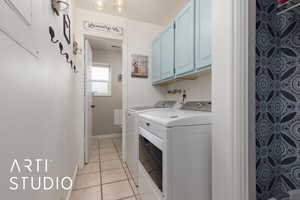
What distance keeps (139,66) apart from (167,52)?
73 cm

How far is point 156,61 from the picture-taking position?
2428mm

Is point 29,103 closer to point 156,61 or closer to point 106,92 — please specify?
point 156,61

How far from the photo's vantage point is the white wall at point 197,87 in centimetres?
Answer: 170

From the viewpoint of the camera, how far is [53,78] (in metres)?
1.03

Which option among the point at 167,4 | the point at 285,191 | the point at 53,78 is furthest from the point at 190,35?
the point at 285,191

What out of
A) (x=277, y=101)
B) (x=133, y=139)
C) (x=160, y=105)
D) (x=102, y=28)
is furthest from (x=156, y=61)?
(x=277, y=101)

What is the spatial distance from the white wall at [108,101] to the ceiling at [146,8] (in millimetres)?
1739

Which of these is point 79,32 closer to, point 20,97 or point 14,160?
point 20,97

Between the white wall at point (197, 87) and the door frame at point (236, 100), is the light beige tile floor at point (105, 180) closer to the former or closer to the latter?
the door frame at point (236, 100)

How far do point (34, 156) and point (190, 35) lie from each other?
1.67 m

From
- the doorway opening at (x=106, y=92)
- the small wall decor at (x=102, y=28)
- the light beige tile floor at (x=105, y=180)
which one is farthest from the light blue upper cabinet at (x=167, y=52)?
the doorway opening at (x=106, y=92)

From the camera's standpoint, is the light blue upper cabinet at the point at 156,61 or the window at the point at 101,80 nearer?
the light blue upper cabinet at the point at 156,61

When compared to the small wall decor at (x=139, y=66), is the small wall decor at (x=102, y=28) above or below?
above

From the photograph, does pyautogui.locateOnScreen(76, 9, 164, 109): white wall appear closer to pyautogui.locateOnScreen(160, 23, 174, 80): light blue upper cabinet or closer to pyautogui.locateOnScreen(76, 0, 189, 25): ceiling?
pyautogui.locateOnScreen(76, 0, 189, 25): ceiling
